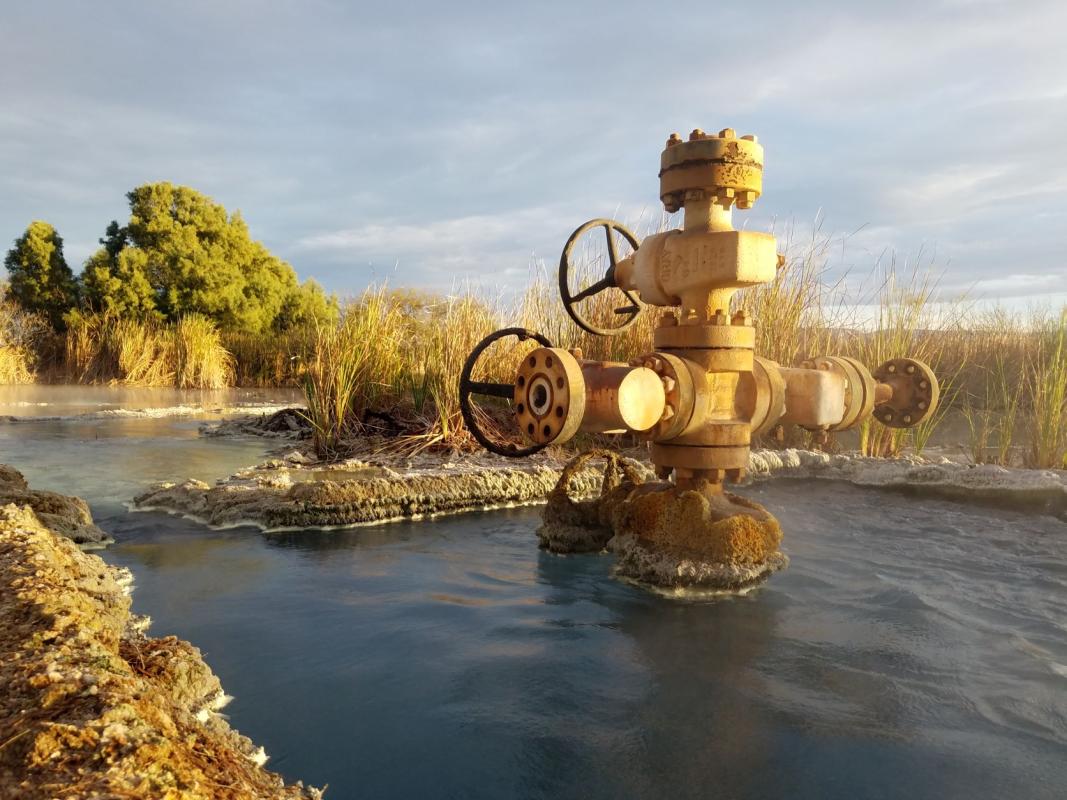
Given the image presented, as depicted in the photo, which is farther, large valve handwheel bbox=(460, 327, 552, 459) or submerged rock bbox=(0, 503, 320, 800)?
large valve handwheel bbox=(460, 327, 552, 459)

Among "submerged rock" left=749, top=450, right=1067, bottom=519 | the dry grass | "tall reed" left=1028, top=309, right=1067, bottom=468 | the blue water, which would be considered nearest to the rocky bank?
the blue water

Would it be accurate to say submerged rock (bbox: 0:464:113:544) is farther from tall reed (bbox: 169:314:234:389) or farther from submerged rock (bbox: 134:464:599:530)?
tall reed (bbox: 169:314:234:389)

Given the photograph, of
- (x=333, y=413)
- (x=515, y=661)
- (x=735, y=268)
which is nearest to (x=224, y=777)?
(x=515, y=661)

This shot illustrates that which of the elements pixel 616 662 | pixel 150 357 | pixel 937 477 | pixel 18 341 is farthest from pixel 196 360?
pixel 616 662

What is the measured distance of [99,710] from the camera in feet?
3.89

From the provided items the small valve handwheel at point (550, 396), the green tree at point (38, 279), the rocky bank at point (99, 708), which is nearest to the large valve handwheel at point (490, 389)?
the small valve handwheel at point (550, 396)

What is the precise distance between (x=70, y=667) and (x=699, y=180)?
2.38 metres

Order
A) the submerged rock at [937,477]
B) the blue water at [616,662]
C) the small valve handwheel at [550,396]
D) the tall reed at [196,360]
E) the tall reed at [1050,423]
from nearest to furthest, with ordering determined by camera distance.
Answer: the blue water at [616,662]
the small valve handwheel at [550,396]
the submerged rock at [937,477]
the tall reed at [1050,423]
the tall reed at [196,360]

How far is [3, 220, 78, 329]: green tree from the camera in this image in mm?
26453

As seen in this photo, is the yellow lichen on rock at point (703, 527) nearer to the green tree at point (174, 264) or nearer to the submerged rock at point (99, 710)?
the submerged rock at point (99, 710)

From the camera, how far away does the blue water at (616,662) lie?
1.54m

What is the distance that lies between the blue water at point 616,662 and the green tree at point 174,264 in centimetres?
2607

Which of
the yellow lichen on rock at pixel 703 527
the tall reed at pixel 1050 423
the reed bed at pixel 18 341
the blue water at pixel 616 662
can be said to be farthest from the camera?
the reed bed at pixel 18 341

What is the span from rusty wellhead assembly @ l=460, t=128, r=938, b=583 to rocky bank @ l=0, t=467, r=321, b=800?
1239 millimetres
